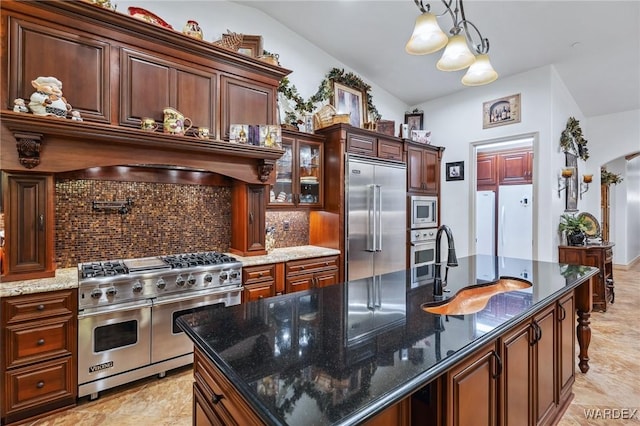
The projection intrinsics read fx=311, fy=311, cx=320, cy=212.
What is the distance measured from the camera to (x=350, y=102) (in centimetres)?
438

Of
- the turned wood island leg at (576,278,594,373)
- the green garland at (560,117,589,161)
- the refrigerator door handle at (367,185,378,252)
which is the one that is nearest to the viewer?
the turned wood island leg at (576,278,594,373)

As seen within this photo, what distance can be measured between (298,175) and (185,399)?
7.84ft

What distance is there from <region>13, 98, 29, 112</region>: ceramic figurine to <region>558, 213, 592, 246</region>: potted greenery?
572 cm

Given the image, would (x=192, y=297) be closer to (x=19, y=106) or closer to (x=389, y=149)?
(x=19, y=106)

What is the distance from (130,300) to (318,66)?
3.48 metres

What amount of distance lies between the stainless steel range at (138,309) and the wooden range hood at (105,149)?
82 centimetres

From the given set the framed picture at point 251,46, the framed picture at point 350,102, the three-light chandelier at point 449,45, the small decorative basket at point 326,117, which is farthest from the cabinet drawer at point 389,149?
the three-light chandelier at point 449,45

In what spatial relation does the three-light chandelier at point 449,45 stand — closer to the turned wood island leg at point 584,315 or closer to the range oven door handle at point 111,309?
the turned wood island leg at point 584,315

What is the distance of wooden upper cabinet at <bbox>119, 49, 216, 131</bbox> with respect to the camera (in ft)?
7.89

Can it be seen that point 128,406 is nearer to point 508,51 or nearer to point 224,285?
point 224,285

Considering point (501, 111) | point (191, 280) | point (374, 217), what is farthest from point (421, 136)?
point (191, 280)

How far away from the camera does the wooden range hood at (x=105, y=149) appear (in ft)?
6.57

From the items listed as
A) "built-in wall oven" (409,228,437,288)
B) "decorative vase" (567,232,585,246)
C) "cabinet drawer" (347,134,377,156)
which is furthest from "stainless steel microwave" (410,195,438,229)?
"decorative vase" (567,232,585,246)

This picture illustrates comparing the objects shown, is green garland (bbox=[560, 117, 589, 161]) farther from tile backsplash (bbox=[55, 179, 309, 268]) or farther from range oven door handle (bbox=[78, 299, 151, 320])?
range oven door handle (bbox=[78, 299, 151, 320])
